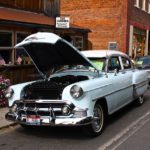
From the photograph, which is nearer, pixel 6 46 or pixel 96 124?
pixel 96 124

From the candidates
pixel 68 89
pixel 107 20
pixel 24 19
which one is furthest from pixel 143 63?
pixel 107 20

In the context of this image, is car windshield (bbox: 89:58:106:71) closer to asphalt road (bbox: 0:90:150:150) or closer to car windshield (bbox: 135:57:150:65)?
asphalt road (bbox: 0:90:150:150)

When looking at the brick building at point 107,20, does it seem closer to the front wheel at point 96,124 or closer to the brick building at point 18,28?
the brick building at point 18,28

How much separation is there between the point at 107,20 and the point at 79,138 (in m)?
20.4

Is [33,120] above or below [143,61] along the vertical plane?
below

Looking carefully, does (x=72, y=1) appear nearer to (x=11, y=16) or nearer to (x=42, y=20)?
(x=42, y=20)

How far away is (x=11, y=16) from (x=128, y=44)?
1490 centimetres

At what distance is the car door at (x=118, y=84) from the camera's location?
839 centimetres

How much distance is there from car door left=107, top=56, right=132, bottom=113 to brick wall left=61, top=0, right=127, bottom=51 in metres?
16.8

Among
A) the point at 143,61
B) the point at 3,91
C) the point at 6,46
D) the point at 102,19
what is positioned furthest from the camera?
the point at 102,19

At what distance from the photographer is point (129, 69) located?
10469 millimetres

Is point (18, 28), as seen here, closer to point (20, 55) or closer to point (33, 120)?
point (20, 55)

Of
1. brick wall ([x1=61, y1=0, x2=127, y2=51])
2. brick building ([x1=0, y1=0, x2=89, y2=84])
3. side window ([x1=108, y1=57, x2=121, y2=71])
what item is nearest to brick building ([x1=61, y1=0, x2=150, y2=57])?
brick wall ([x1=61, y1=0, x2=127, y2=51])

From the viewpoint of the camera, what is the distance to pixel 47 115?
712 cm
